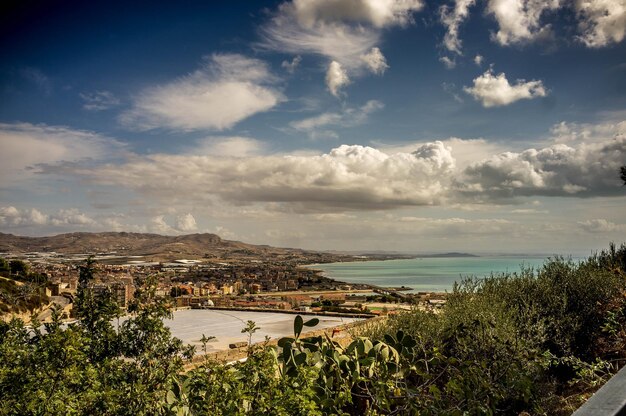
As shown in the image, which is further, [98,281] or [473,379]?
[473,379]

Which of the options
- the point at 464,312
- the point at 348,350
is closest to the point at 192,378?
the point at 348,350

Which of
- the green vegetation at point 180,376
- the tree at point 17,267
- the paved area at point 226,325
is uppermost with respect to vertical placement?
the green vegetation at point 180,376

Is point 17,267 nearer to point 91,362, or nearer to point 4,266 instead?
point 4,266

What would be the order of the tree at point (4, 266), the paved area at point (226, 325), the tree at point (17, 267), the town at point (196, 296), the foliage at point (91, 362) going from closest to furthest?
the foliage at point (91, 362), the town at point (196, 296), the paved area at point (226, 325), the tree at point (4, 266), the tree at point (17, 267)

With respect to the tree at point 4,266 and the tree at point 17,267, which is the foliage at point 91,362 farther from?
the tree at point 17,267

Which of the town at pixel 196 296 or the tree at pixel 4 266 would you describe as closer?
the town at pixel 196 296

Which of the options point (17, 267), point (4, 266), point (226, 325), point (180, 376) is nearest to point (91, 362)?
point (180, 376)

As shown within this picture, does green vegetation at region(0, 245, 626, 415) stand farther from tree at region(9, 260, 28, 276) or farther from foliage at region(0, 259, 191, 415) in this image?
tree at region(9, 260, 28, 276)

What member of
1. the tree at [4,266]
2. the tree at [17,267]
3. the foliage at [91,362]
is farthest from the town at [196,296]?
the tree at [4,266]

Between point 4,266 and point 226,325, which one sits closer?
point 226,325

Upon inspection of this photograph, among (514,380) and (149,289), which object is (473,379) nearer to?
(514,380)

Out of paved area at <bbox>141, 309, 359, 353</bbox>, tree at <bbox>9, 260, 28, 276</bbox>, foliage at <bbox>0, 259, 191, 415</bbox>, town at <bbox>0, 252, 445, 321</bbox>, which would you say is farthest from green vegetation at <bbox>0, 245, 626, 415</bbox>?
tree at <bbox>9, 260, 28, 276</bbox>
